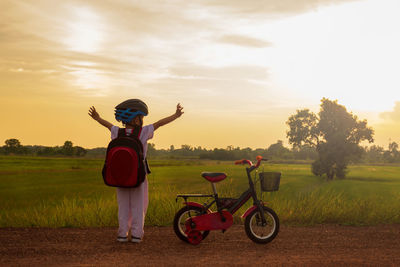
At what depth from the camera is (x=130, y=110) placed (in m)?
6.14

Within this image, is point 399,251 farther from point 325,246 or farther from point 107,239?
point 107,239

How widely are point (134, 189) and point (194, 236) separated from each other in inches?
48.4

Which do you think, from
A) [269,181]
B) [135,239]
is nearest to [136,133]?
[135,239]

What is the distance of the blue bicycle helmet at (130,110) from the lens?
242 inches

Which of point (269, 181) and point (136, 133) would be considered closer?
point (269, 181)

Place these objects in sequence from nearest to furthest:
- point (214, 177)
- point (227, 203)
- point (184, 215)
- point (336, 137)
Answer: point (214, 177), point (227, 203), point (184, 215), point (336, 137)

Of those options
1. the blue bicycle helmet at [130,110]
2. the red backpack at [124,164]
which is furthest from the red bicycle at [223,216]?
the blue bicycle helmet at [130,110]

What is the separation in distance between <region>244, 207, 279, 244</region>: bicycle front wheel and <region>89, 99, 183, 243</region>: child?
1741mm

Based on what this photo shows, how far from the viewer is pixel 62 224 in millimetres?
7918

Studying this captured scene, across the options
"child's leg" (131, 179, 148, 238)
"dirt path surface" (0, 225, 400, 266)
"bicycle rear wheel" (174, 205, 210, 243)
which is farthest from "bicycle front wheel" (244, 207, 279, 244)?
"child's leg" (131, 179, 148, 238)

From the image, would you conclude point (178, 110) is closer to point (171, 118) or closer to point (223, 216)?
point (171, 118)

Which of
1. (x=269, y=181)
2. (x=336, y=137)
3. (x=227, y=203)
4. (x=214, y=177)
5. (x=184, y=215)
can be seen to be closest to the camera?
(x=269, y=181)

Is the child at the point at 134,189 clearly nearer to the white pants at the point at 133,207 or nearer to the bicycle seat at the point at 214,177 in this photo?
the white pants at the point at 133,207

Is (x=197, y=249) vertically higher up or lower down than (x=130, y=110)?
lower down
